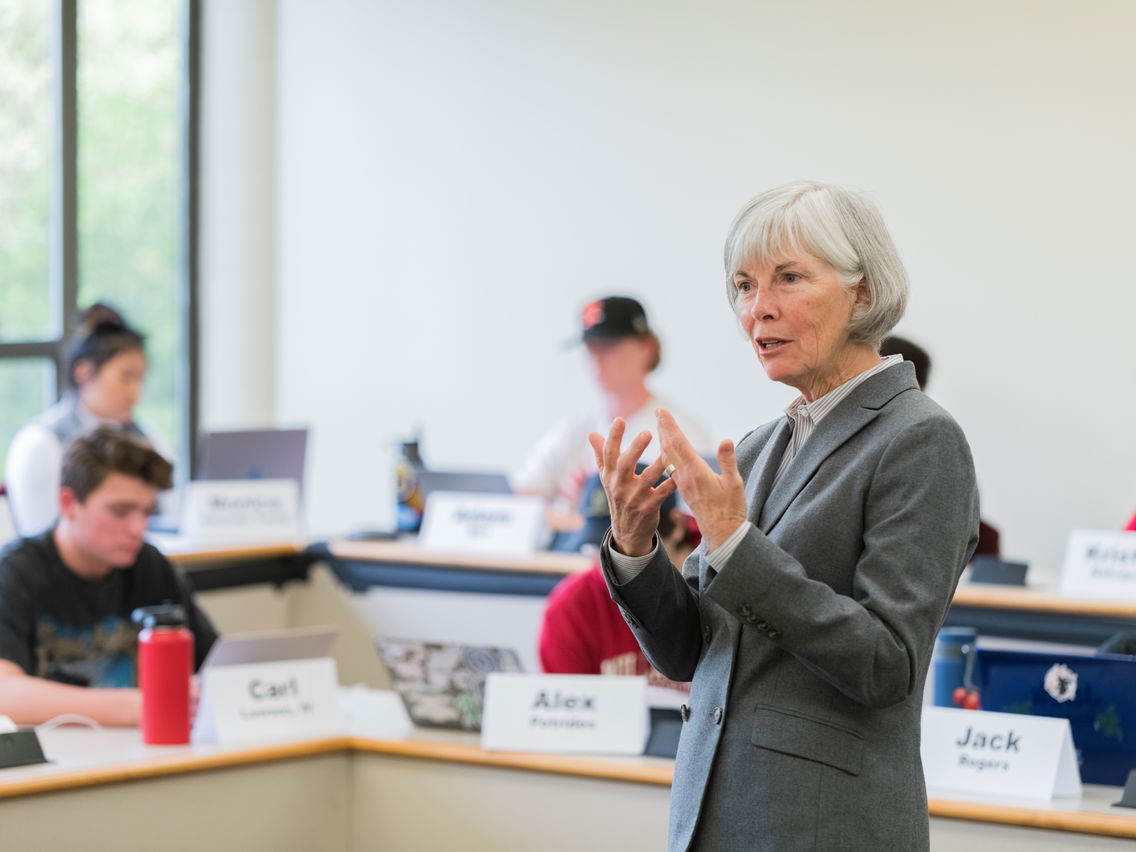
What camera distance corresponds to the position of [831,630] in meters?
1.17

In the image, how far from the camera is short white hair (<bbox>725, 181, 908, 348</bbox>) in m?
1.25

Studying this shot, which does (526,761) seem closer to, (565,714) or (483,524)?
(565,714)

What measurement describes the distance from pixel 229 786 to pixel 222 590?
1.49 metres

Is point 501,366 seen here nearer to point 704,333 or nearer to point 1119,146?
point 704,333

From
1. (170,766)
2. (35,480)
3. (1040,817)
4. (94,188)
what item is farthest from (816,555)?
(94,188)

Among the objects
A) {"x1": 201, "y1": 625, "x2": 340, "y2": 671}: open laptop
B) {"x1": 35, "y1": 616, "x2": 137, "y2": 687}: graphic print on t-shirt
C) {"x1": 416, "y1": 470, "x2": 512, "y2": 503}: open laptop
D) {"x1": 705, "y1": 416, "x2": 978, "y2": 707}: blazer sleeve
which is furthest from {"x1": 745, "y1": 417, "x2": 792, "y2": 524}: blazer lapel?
{"x1": 416, "y1": 470, "x2": 512, "y2": 503}: open laptop

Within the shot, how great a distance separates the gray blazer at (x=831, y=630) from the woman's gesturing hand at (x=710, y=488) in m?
0.03

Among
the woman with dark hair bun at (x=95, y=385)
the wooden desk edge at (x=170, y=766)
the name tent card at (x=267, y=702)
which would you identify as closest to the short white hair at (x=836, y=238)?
the wooden desk edge at (x=170, y=766)

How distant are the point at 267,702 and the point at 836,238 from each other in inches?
62.5

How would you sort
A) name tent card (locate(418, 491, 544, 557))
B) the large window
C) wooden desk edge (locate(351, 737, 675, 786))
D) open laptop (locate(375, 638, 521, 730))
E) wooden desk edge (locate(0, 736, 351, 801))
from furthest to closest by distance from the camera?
the large window → name tent card (locate(418, 491, 544, 557)) → open laptop (locate(375, 638, 521, 730)) → wooden desk edge (locate(351, 737, 675, 786)) → wooden desk edge (locate(0, 736, 351, 801))

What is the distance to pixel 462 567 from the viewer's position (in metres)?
3.71

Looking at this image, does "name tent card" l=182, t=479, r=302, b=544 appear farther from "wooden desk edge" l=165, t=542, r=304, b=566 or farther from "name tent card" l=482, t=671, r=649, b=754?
"name tent card" l=482, t=671, r=649, b=754

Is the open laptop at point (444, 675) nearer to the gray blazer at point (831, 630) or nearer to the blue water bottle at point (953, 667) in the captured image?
the blue water bottle at point (953, 667)

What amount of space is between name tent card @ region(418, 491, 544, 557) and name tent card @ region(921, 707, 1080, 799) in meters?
1.58
